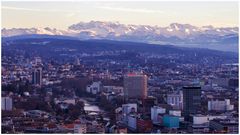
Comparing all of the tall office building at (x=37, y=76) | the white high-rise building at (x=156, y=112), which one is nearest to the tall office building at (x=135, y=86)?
the white high-rise building at (x=156, y=112)

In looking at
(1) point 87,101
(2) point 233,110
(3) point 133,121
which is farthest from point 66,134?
(2) point 233,110

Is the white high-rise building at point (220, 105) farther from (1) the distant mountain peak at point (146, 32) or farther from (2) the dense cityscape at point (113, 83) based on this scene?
(1) the distant mountain peak at point (146, 32)

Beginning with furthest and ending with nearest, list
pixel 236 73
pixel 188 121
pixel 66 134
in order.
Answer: pixel 236 73, pixel 188 121, pixel 66 134

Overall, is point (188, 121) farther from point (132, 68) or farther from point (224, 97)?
point (132, 68)

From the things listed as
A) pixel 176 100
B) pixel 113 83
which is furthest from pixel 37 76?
pixel 176 100

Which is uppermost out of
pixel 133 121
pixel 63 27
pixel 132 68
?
pixel 63 27

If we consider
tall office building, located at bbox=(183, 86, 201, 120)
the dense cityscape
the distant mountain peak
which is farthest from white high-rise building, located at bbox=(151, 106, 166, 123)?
the distant mountain peak
